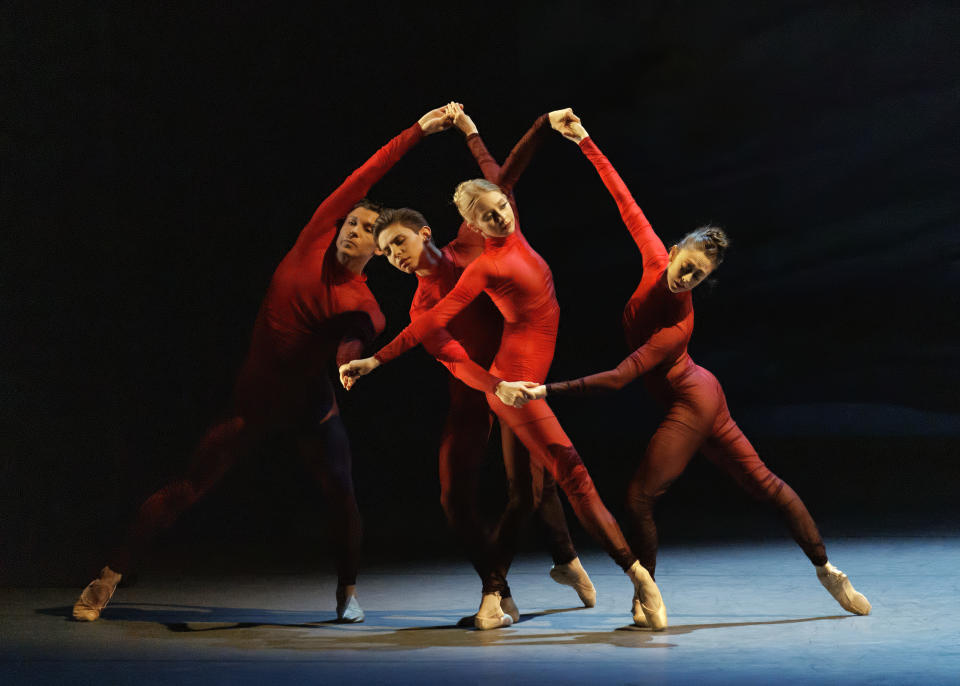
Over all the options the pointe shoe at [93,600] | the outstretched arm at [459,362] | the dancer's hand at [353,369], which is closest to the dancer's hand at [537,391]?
the outstretched arm at [459,362]

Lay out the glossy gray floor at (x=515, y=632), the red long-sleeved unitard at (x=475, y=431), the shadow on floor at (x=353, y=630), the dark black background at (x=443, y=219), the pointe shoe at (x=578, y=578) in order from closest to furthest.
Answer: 1. the glossy gray floor at (x=515, y=632)
2. the shadow on floor at (x=353, y=630)
3. the red long-sleeved unitard at (x=475, y=431)
4. the pointe shoe at (x=578, y=578)
5. the dark black background at (x=443, y=219)

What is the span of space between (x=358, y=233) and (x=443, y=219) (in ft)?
10.9

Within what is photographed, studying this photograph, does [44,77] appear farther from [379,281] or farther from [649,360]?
[649,360]

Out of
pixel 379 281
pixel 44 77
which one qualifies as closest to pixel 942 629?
pixel 379 281

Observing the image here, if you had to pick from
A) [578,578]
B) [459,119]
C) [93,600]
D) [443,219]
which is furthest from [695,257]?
[443,219]

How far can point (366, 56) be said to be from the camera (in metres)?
7.36

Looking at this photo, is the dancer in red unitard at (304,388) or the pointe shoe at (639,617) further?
the dancer in red unitard at (304,388)

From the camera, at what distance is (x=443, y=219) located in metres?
7.50

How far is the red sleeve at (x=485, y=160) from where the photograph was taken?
412 cm

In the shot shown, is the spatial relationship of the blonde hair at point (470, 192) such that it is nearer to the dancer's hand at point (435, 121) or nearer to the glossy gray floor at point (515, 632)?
the dancer's hand at point (435, 121)

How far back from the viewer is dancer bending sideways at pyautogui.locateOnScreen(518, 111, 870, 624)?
3846mm

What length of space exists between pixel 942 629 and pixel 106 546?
3.92m

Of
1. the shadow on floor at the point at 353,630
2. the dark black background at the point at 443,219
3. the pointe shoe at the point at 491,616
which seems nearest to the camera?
the shadow on floor at the point at 353,630

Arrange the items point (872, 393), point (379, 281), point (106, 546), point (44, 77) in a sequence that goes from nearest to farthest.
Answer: point (106, 546) → point (44, 77) → point (379, 281) → point (872, 393)
